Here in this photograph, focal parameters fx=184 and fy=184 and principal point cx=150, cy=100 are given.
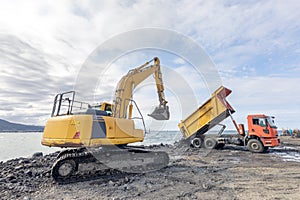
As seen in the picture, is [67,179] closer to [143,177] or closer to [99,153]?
[99,153]

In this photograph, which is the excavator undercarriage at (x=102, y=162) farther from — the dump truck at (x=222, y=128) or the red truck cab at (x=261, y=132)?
the red truck cab at (x=261, y=132)

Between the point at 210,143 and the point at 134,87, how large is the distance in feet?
26.7

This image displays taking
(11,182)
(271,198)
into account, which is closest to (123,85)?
(11,182)

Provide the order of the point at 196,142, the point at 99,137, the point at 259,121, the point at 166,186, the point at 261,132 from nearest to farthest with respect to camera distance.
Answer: the point at 166,186 < the point at 99,137 < the point at 261,132 < the point at 259,121 < the point at 196,142

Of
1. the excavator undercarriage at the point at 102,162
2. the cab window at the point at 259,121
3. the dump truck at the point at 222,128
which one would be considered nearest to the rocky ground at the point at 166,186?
the excavator undercarriage at the point at 102,162

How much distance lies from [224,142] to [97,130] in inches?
391

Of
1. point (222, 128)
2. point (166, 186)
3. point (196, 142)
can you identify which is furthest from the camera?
point (196, 142)

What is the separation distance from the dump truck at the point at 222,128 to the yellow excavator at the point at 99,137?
6.40 m

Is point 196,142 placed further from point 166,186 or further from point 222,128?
point 166,186

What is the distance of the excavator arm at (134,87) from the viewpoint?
7148mm


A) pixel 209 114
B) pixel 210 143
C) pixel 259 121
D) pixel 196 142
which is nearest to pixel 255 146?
pixel 259 121

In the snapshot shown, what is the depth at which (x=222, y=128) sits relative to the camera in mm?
13008

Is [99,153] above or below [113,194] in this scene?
above

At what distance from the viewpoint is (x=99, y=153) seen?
601 cm
